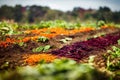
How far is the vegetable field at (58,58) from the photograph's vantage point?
18.9 ft

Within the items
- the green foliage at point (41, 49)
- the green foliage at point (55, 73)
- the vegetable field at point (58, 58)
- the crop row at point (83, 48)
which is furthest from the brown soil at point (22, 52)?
the green foliage at point (55, 73)

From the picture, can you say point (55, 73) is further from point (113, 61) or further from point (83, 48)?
point (83, 48)

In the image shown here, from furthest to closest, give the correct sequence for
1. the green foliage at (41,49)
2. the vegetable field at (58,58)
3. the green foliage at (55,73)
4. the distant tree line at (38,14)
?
the distant tree line at (38,14) < the green foliage at (41,49) < the vegetable field at (58,58) < the green foliage at (55,73)

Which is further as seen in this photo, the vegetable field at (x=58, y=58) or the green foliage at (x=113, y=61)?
the green foliage at (x=113, y=61)

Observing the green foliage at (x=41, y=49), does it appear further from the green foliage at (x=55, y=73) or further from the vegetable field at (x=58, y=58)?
the green foliage at (x=55, y=73)

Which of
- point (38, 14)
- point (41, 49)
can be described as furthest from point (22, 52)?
point (38, 14)

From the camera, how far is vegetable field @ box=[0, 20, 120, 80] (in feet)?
18.9

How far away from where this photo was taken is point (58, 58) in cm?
1109

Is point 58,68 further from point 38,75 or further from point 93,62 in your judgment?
point 93,62

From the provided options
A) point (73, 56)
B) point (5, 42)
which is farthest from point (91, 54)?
point (5, 42)

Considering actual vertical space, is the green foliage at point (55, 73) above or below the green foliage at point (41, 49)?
above

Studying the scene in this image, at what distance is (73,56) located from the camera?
1186 cm

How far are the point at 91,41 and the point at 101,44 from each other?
66 centimetres

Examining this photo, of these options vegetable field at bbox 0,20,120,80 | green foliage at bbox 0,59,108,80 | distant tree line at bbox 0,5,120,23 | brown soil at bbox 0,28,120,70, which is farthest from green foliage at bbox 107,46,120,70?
distant tree line at bbox 0,5,120,23
